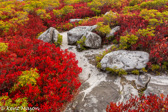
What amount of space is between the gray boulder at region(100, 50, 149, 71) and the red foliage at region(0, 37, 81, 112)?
5.87 feet

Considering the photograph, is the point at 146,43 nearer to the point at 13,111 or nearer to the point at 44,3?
the point at 13,111

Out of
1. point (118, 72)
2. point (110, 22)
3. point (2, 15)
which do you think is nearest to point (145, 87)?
point (118, 72)

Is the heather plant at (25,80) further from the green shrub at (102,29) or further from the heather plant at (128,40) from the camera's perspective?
the green shrub at (102,29)

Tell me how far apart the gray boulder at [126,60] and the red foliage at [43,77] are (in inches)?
70.4

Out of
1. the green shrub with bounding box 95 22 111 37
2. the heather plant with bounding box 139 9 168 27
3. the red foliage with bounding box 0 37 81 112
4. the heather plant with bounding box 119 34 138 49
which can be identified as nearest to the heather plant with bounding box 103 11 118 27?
the green shrub with bounding box 95 22 111 37

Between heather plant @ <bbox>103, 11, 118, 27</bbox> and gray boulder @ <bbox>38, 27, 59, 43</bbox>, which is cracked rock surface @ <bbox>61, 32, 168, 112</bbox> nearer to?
gray boulder @ <bbox>38, 27, 59, 43</bbox>

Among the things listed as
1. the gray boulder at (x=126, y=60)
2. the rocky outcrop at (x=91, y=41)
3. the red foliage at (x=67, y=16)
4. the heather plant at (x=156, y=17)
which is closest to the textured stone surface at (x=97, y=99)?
the gray boulder at (x=126, y=60)

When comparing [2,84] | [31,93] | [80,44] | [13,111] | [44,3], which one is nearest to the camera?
[13,111]

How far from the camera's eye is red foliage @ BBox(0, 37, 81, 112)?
370 centimetres

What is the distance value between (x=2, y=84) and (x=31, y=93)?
4.05 feet

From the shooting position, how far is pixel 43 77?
4.46m

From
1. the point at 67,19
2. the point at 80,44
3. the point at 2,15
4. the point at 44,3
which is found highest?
the point at 44,3

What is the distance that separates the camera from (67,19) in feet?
48.7

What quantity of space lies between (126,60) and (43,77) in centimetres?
416
